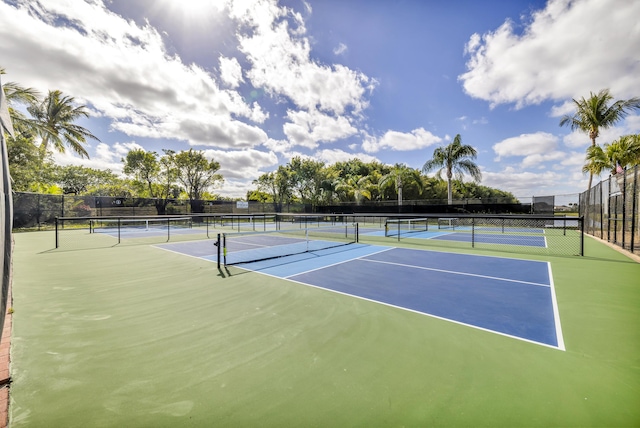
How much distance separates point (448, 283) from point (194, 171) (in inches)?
1576

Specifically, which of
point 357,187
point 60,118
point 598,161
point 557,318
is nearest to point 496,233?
point 598,161

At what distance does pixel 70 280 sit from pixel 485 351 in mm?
9222

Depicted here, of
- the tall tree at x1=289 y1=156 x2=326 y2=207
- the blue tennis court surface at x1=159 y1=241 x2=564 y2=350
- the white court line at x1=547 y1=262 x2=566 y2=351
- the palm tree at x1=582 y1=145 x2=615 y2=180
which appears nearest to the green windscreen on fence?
the blue tennis court surface at x1=159 y1=241 x2=564 y2=350

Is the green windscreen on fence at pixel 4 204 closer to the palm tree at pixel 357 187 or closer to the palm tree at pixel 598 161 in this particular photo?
the palm tree at pixel 598 161

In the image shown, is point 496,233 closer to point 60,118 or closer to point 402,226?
point 402,226

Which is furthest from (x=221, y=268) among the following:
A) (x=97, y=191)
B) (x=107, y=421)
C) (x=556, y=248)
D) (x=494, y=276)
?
(x=97, y=191)

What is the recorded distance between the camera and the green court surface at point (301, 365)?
2.40m

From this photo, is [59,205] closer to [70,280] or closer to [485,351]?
[70,280]

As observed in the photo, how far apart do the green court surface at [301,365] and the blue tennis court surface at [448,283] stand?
0.37 metres

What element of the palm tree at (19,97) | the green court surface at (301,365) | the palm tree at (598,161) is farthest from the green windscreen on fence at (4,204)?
the palm tree at (598,161)

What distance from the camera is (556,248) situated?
39.5 feet

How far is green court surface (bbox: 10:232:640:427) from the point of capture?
94.7 inches

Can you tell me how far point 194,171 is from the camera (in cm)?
3925

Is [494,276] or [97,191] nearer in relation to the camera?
[494,276]
